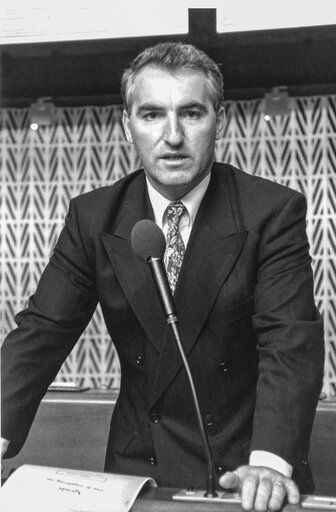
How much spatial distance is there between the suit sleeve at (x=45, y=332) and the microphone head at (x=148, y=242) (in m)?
0.47

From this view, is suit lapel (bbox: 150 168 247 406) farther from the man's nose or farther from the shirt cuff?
the shirt cuff

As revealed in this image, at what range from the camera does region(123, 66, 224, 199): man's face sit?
5.65 feet

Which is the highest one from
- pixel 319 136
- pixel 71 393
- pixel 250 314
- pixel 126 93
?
pixel 319 136

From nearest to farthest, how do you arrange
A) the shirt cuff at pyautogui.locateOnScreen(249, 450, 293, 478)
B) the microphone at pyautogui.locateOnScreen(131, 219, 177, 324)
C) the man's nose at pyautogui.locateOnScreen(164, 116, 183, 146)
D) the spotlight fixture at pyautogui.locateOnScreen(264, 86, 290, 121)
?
the microphone at pyautogui.locateOnScreen(131, 219, 177, 324) < the shirt cuff at pyautogui.locateOnScreen(249, 450, 293, 478) < the man's nose at pyautogui.locateOnScreen(164, 116, 183, 146) < the spotlight fixture at pyautogui.locateOnScreen(264, 86, 290, 121)

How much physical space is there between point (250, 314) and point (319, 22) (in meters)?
0.62

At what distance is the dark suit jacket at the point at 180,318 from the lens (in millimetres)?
1760

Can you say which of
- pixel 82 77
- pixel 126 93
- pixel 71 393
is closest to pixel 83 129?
pixel 82 77

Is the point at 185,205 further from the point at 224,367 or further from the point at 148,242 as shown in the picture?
the point at 148,242

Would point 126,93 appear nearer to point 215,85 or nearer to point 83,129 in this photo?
point 215,85

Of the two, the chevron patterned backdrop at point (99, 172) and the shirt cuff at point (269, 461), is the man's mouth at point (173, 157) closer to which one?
the shirt cuff at point (269, 461)

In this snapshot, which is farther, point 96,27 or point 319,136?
point 319,136

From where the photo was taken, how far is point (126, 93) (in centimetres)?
193

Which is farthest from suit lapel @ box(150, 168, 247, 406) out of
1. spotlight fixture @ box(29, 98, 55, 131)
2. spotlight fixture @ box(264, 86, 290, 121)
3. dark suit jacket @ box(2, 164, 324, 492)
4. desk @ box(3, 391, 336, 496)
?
spotlight fixture @ box(29, 98, 55, 131)

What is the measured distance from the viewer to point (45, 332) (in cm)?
181
